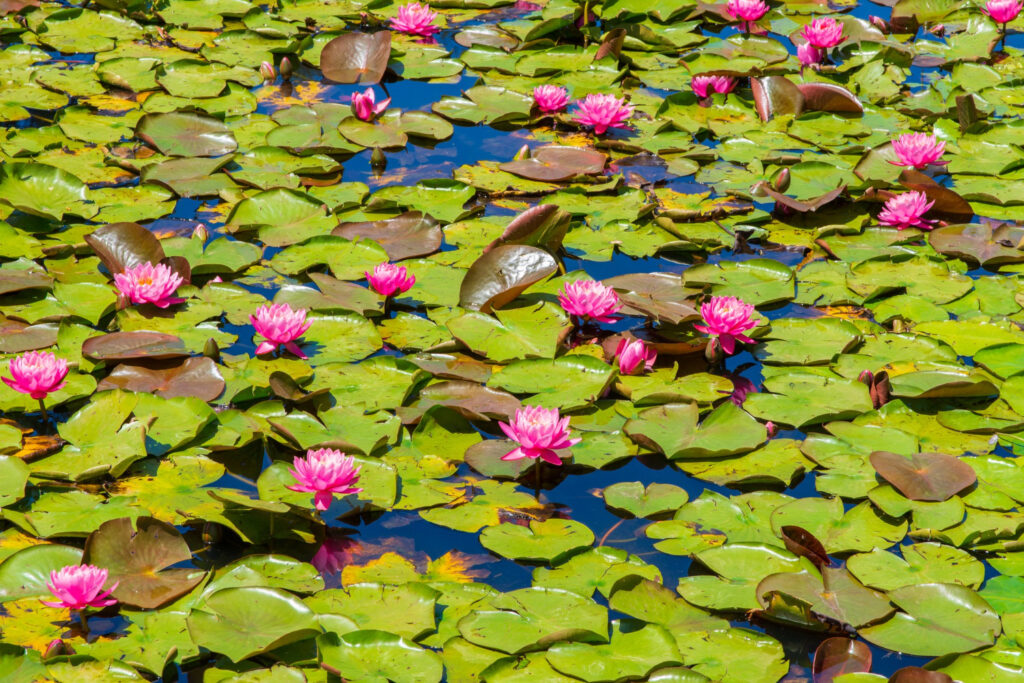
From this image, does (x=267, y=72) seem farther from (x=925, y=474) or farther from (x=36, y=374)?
(x=925, y=474)

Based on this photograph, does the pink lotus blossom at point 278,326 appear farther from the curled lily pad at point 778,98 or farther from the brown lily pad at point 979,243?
the curled lily pad at point 778,98

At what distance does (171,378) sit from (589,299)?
5.16ft

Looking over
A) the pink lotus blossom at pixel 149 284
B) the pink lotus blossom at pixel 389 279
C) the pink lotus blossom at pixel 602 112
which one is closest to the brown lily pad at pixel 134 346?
the pink lotus blossom at pixel 149 284

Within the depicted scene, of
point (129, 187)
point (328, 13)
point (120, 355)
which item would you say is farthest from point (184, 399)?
point (328, 13)

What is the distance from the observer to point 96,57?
20.5 ft

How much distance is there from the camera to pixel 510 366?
3.62m

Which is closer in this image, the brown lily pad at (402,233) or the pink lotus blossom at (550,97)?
the brown lily pad at (402,233)

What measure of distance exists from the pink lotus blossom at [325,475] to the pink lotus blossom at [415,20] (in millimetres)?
4381

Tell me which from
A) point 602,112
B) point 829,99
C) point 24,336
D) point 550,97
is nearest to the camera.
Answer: point 24,336

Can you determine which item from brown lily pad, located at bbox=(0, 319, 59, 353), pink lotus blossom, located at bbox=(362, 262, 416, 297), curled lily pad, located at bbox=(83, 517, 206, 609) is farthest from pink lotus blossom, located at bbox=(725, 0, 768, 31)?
curled lily pad, located at bbox=(83, 517, 206, 609)

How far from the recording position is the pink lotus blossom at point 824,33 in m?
6.09

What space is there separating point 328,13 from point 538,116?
2.17m

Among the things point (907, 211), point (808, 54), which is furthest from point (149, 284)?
point (808, 54)

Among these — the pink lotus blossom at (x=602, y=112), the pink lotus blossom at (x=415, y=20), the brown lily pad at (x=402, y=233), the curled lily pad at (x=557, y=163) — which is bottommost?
the brown lily pad at (x=402, y=233)
